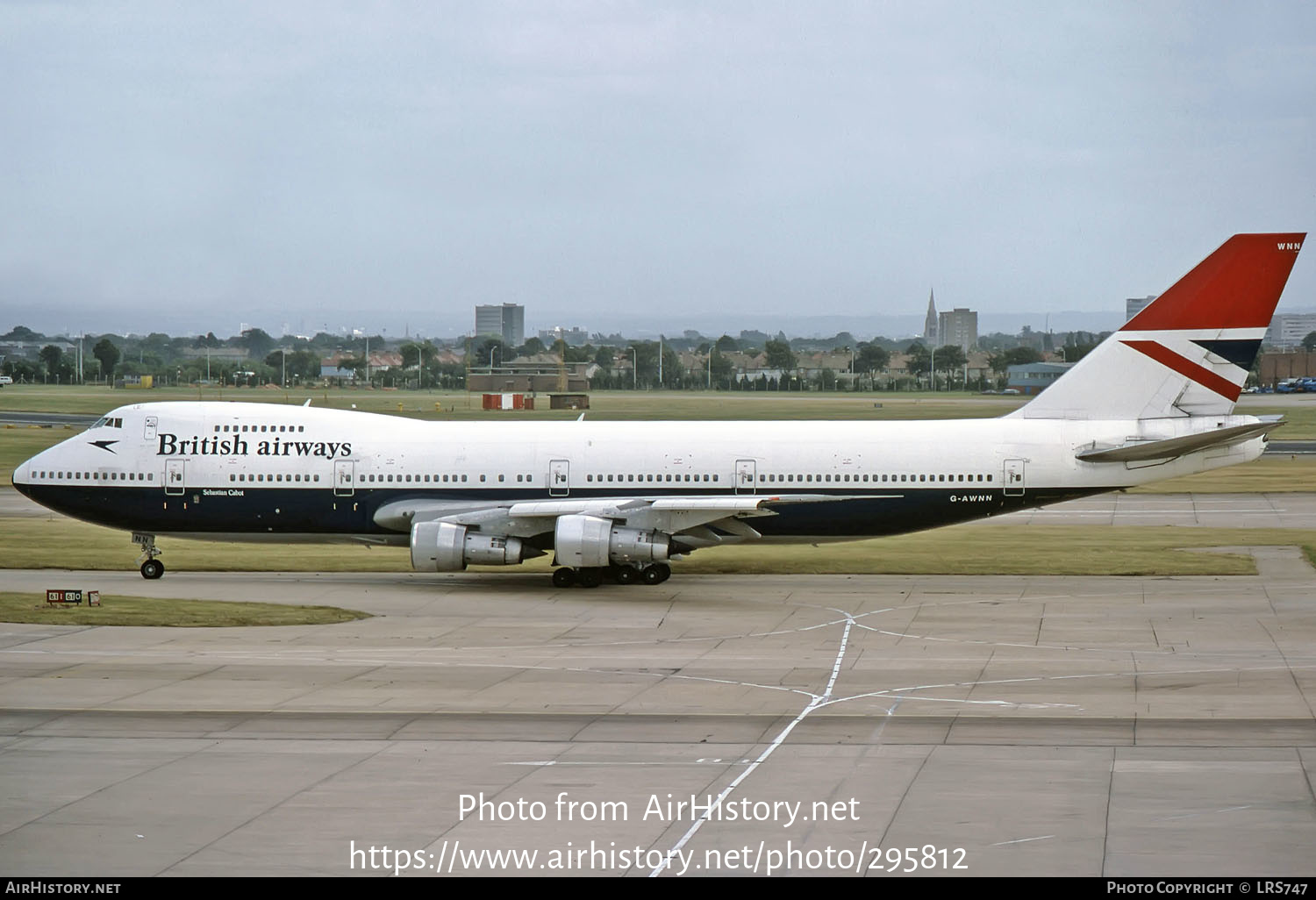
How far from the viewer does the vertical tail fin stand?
36.2 meters

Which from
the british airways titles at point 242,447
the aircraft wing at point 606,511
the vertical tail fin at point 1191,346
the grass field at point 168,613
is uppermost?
the vertical tail fin at point 1191,346

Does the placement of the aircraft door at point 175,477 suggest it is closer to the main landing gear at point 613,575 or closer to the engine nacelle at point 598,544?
the main landing gear at point 613,575

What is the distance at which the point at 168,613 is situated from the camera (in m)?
31.1

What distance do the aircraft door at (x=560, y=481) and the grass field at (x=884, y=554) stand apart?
3761 mm

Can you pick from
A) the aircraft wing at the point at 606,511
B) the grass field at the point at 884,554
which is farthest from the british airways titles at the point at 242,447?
the grass field at the point at 884,554

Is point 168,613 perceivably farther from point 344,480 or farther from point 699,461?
point 699,461

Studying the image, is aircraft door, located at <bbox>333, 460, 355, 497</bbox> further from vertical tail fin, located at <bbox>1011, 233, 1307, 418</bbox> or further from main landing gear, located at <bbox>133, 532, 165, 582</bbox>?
vertical tail fin, located at <bbox>1011, 233, 1307, 418</bbox>

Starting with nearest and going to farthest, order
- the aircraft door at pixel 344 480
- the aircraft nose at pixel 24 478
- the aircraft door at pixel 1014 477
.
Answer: the aircraft door at pixel 1014 477 → the aircraft door at pixel 344 480 → the aircraft nose at pixel 24 478

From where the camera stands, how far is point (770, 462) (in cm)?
3691

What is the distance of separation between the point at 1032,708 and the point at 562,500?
17082 millimetres

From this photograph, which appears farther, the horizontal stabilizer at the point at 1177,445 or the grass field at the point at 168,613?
the horizontal stabilizer at the point at 1177,445

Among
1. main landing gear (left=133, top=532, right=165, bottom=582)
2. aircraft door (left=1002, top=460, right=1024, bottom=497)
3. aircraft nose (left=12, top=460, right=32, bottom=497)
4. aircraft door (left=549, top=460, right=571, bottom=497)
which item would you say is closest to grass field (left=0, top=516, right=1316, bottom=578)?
main landing gear (left=133, top=532, right=165, bottom=582)

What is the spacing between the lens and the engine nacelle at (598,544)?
34.5m

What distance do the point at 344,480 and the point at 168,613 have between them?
7199mm
